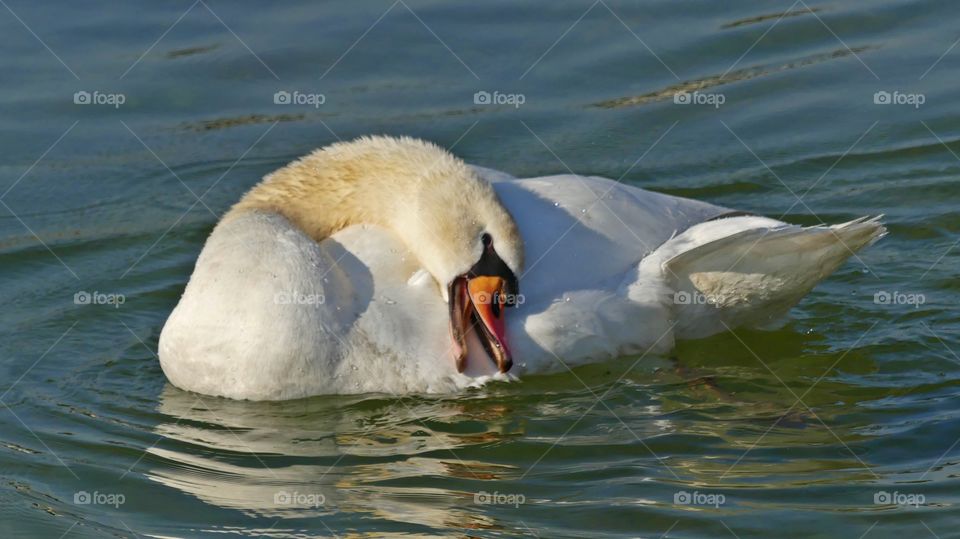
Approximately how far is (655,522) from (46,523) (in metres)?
2.77

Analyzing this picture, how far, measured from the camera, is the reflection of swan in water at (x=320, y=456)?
7.28m

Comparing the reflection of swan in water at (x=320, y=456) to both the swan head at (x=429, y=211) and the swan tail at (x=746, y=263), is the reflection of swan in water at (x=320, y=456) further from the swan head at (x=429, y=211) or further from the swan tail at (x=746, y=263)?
the swan tail at (x=746, y=263)

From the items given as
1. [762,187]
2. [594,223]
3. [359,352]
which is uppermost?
[762,187]

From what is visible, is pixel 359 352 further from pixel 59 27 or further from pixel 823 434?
pixel 59 27

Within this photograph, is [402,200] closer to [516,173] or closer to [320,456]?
[320,456]

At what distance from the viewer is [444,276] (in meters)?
8.35

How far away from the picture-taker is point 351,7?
14.5 metres

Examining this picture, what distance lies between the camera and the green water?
24.2 ft

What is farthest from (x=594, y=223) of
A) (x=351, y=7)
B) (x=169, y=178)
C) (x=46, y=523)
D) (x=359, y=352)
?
(x=351, y=7)

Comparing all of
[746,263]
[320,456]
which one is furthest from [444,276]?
[746,263]

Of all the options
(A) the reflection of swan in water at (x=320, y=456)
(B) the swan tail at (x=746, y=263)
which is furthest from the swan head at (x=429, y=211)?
(B) the swan tail at (x=746, y=263)

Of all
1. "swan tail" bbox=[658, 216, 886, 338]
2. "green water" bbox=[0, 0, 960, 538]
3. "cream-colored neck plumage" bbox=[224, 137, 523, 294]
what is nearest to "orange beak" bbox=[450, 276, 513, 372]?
"cream-colored neck plumage" bbox=[224, 137, 523, 294]

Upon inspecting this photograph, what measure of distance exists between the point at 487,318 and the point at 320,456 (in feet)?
3.57

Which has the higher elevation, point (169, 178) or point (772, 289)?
point (169, 178)
